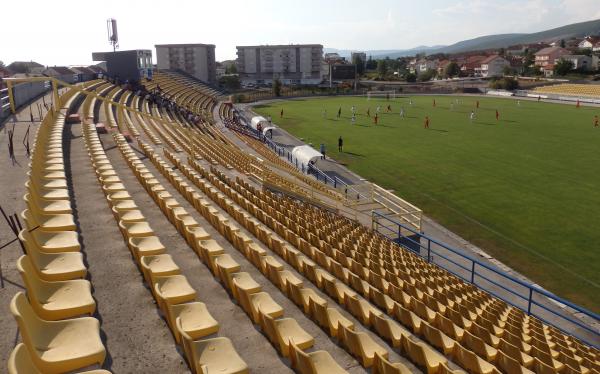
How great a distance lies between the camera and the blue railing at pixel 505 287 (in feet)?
37.9

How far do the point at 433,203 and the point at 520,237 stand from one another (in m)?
5.32

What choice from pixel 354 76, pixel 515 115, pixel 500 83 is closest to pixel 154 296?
pixel 515 115

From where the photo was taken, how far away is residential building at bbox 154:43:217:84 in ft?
391

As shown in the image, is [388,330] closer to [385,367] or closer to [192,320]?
[385,367]

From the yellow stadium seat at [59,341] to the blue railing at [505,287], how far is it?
8.57m

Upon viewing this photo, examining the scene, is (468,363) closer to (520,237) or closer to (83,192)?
(83,192)

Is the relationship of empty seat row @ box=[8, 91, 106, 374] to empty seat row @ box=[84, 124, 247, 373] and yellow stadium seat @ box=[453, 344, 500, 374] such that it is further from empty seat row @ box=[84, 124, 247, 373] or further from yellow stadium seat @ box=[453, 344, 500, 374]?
yellow stadium seat @ box=[453, 344, 500, 374]

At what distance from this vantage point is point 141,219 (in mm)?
10891

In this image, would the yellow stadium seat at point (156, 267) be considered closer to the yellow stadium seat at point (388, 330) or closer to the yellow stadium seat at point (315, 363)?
the yellow stadium seat at point (315, 363)

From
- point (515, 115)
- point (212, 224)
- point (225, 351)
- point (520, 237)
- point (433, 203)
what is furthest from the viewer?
point (515, 115)

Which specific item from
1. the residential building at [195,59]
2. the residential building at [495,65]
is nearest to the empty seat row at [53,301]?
the residential building at [195,59]

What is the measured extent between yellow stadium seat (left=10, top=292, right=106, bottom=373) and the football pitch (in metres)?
14.5

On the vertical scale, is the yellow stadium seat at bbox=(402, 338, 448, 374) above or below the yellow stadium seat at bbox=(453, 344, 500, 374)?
above

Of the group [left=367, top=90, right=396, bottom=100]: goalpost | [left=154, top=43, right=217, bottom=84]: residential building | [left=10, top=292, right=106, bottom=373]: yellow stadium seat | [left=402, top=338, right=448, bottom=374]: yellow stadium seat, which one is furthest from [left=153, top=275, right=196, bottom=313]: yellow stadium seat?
[left=154, top=43, right=217, bottom=84]: residential building
